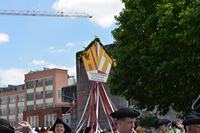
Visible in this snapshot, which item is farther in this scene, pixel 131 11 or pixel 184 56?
pixel 131 11

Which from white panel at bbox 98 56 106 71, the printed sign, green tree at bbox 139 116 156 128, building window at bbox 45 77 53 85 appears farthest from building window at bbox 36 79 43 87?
white panel at bbox 98 56 106 71

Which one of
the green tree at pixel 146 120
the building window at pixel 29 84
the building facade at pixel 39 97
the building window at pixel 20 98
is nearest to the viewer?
the green tree at pixel 146 120

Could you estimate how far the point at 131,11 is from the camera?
18.8 meters

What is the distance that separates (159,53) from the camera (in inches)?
657

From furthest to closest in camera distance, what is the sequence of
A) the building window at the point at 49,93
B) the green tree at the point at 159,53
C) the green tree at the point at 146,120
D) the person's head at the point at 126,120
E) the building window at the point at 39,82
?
the building window at the point at 39,82 → the building window at the point at 49,93 → the green tree at the point at 146,120 → the green tree at the point at 159,53 → the person's head at the point at 126,120

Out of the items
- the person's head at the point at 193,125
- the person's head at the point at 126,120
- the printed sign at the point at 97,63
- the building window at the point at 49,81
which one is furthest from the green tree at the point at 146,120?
the building window at the point at 49,81

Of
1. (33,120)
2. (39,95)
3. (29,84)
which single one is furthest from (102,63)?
(29,84)

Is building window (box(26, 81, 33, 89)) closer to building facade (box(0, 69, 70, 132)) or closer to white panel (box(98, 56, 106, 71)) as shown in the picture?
building facade (box(0, 69, 70, 132))

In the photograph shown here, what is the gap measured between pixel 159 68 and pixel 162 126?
7711mm

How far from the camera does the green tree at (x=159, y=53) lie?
15.2m

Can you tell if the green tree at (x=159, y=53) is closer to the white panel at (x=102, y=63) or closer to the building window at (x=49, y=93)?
the white panel at (x=102, y=63)

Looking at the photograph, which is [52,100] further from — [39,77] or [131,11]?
[131,11]

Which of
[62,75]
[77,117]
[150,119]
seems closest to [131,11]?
[150,119]

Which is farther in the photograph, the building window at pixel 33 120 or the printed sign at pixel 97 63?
the building window at pixel 33 120
